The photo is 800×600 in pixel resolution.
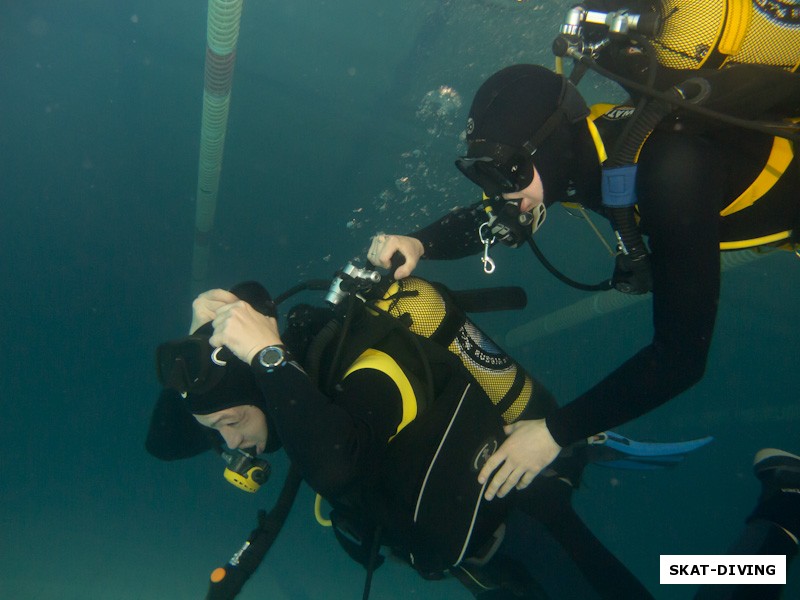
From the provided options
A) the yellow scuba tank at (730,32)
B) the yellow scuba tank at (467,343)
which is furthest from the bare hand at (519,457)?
the yellow scuba tank at (730,32)

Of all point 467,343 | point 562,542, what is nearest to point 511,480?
point 467,343

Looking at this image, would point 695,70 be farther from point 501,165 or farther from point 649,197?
point 501,165

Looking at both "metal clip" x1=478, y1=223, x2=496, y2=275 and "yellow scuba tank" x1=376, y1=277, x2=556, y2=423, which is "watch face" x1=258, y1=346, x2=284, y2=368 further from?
"metal clip" x1=478, y1=223, x2=496, y2=275

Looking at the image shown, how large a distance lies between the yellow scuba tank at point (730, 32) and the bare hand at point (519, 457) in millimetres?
1464

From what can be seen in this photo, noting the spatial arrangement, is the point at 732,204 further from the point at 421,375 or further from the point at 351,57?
the point at 351,57

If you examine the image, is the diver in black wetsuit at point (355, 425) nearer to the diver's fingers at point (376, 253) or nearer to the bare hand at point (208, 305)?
the bare hand at point (208, 305)

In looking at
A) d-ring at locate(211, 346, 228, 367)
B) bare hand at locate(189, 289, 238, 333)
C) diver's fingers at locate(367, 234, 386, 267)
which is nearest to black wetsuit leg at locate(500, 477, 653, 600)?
diver's fingers at locate(367, 234, 386, 267)

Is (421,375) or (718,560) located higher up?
(421,375)

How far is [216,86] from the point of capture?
4.78 meters

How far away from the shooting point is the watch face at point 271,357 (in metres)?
1.52

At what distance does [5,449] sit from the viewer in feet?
37.8

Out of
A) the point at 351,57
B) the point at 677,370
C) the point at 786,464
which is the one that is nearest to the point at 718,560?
the point at 786,464

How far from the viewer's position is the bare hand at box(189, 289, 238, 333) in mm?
1865

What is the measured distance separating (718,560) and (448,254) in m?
2.28
